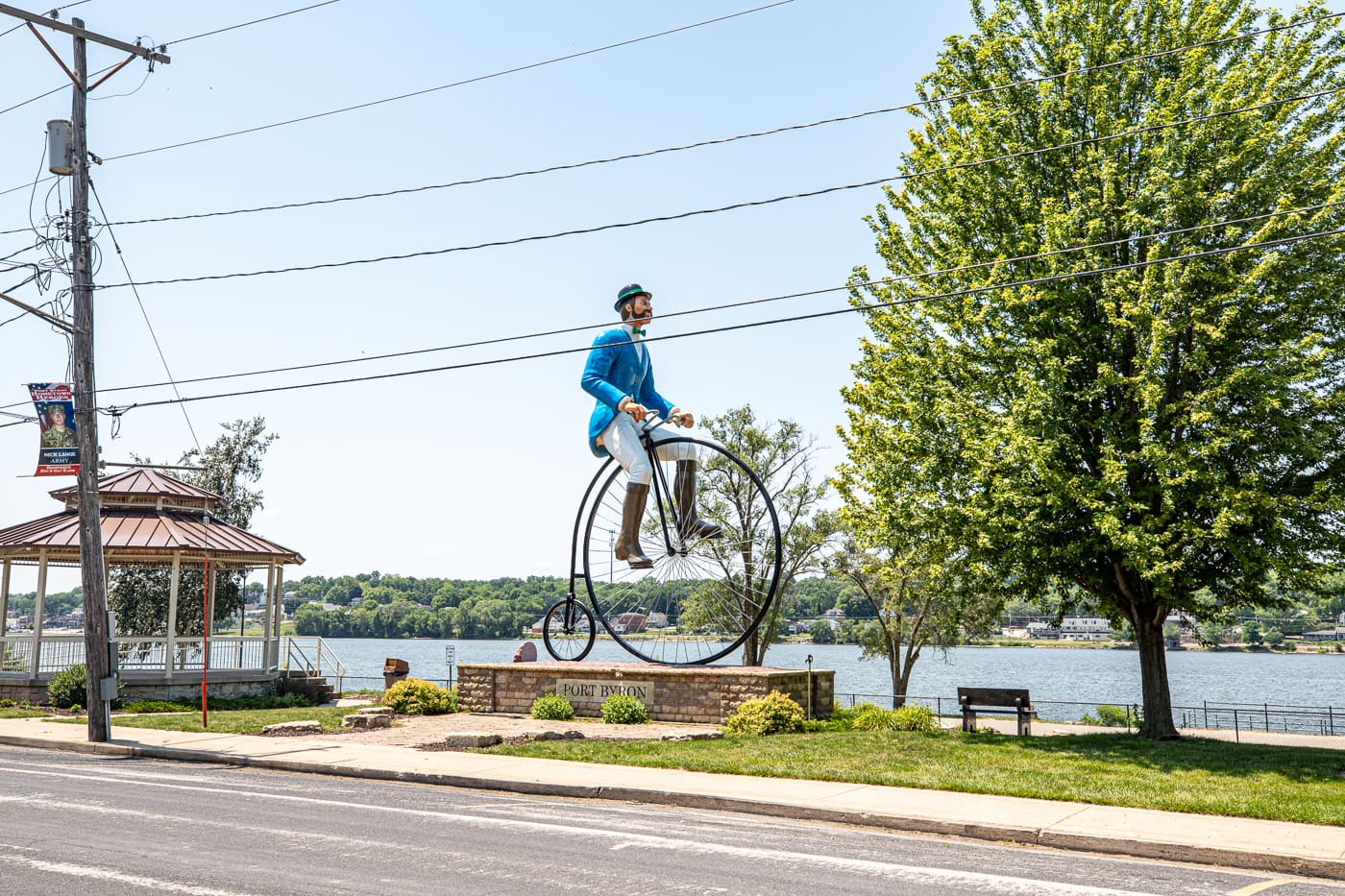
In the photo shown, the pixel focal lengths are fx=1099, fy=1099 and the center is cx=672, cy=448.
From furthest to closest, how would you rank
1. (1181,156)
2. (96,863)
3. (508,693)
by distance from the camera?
(508,693), (1181,156), (96,863)

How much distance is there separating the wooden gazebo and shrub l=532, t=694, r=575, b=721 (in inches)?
380

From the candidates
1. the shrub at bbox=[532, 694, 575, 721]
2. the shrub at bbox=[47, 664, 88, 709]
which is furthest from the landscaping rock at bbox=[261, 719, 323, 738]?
the shrub at bbox=[47, 664, 88, 709]

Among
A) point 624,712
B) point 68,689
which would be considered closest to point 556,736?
point 624,712

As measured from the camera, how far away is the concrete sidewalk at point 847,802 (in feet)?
32.1

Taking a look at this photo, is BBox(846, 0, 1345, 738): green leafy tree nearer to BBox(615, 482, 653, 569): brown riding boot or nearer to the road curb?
BBox(615, 482, 653, 569): brown riding boot

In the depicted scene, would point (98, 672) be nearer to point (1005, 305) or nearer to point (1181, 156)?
point (1005, 305)

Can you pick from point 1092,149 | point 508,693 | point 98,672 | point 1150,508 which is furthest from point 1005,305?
point 98,672

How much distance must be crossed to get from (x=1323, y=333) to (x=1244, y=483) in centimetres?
294

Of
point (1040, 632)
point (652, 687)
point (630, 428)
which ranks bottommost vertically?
point (1040, 632)

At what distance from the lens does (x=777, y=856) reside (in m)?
9.16

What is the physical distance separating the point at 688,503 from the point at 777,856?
454 inches

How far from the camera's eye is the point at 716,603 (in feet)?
124

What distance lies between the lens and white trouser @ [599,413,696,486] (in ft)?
66.1

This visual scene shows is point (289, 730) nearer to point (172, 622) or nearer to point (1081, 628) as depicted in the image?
point (172, 622)
